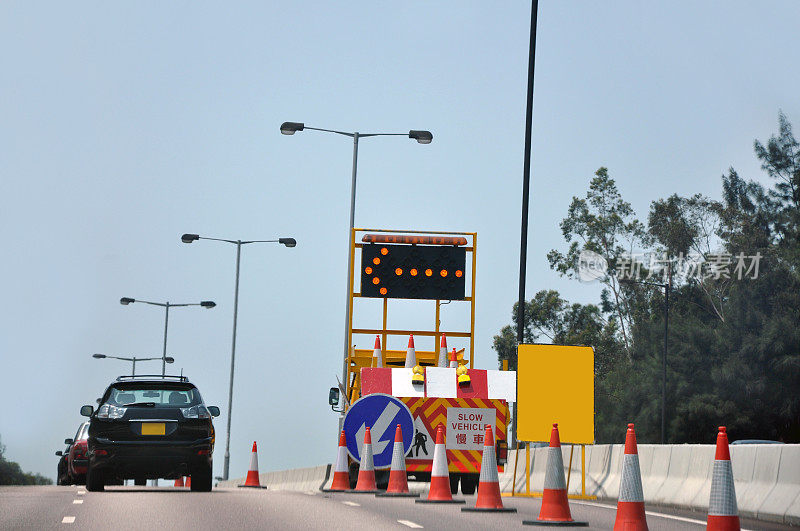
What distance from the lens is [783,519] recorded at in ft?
46.7

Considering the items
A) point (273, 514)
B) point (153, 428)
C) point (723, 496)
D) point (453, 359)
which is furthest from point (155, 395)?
point (723, 496)

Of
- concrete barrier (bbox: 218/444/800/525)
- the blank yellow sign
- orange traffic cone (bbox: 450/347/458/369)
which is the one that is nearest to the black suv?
orange traffic cone (bbox: 450/347/458/369)

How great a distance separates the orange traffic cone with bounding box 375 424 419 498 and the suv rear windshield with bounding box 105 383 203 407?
3.31 meters

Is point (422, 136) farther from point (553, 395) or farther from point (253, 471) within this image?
point (553, 395)

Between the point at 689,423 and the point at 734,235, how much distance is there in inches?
397

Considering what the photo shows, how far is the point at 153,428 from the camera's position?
19.6 metres

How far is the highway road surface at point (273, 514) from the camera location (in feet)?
42.0

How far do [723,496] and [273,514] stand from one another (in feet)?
17.9

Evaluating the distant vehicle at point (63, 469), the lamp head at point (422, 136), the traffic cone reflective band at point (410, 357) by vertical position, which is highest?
the lamp head at point (422, 136)

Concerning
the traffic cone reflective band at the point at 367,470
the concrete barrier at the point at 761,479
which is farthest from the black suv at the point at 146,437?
the concrete barrier at the point at 761,479

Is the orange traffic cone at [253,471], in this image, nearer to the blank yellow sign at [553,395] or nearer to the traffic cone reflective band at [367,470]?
the traffic cone reflective band at [367,470]

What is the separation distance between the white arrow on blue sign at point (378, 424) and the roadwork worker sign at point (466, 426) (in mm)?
669

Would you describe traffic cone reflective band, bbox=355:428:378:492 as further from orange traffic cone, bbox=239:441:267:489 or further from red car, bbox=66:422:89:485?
red car, bbox=66:422:89:485

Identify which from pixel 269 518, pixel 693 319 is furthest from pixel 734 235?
pixel 269 518
